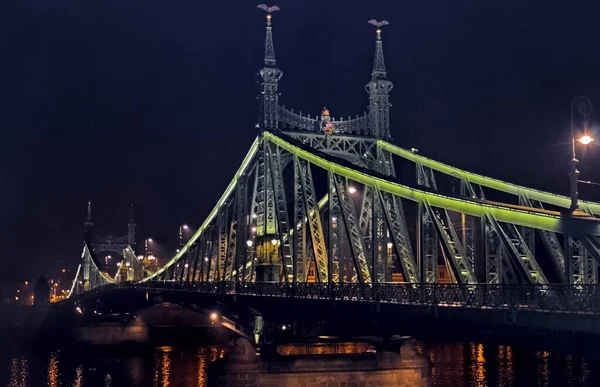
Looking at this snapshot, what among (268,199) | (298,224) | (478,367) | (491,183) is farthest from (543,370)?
(268,199)

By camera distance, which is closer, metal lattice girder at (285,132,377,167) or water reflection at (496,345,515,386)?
water reflection at (496,345,515,386)

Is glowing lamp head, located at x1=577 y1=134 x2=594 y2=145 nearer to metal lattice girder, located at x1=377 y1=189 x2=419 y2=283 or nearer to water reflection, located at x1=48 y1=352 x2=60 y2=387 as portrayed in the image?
metal lattice girder, located at x1=377 y1=189 x2=419 y2=283

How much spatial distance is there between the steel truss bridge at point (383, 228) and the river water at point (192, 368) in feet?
23.2

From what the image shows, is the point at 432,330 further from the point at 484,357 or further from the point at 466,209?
the point at 484,357

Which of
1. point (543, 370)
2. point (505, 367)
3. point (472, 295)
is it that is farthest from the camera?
point (505, 367)

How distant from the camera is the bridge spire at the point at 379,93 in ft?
205

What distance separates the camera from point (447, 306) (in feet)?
96.6

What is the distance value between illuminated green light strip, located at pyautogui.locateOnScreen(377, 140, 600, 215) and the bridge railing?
1264cm

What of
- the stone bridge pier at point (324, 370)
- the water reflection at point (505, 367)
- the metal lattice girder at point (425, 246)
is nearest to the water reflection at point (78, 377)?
the stone bridge pier at point (324, 370)

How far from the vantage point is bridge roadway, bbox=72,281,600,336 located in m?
24.0

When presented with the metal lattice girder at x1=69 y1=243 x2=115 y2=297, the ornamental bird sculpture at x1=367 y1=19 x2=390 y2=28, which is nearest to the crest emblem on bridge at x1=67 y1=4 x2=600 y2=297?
the ornamental bird sculpture at x1=367 y1=19 x2=390 y2=28

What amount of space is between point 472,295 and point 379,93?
35536mm

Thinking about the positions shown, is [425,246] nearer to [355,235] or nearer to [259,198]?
[355,235]

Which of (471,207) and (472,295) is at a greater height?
(471,207)
